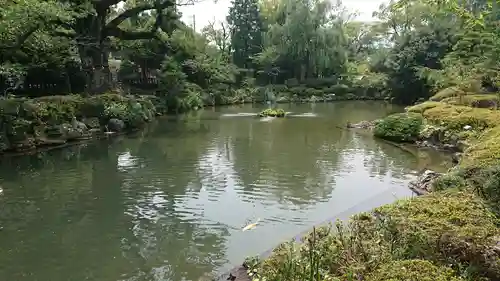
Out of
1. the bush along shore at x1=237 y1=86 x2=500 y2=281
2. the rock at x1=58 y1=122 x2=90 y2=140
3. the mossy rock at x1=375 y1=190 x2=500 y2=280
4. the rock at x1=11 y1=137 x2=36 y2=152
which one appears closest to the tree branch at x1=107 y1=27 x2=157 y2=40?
the rock at x1=58 y1=122 x2=90 y2=140

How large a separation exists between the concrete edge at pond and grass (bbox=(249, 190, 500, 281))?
7.4 inches

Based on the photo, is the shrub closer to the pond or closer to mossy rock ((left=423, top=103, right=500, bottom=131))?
mossy rock ((left=423, top=103, right=500, bottom=131))

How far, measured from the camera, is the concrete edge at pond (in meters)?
4.84

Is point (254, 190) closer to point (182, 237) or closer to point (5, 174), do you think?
point (182, 237)

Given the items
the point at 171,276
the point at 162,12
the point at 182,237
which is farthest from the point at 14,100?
the point at 162,12

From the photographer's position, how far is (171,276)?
527 centimetres

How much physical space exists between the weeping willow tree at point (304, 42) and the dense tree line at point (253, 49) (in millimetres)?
92

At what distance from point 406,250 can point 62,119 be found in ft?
43.1

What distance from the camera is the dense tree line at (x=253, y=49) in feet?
47.2

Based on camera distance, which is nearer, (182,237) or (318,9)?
(182,237)

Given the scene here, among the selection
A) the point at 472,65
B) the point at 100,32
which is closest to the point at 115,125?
the point at 100,32

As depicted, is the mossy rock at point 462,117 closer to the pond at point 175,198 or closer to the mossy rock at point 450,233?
the pond at point 175,198

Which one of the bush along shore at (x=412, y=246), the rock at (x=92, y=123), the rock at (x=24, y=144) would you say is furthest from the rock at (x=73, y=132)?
the bush along shore at (x=412, y=246)

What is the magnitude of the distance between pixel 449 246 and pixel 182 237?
3.74 meters
